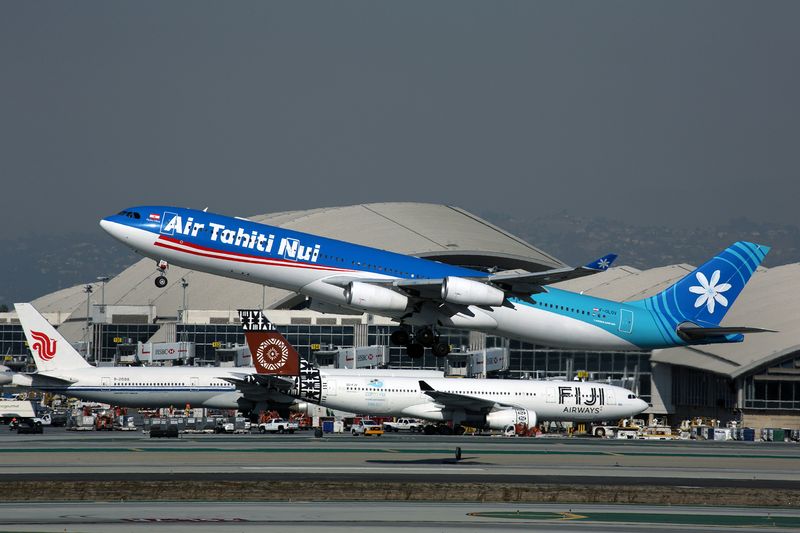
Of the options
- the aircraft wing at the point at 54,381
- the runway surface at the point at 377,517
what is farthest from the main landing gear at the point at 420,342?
the aircraft wing at the point at 54,381

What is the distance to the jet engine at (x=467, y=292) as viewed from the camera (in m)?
57.9

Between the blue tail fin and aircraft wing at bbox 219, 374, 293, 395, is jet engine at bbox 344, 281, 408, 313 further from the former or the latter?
aircraft wing at bbox 219, 374, 293, 395

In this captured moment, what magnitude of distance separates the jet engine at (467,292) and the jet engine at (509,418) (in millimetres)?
25280

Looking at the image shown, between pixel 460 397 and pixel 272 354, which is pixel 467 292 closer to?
pixel 460 397

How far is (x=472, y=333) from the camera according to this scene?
416ft

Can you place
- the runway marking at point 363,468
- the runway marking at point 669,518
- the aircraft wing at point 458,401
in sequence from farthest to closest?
1. the aircraft wing at point 458,401
2. the runway marking at point 363,468
3. the runway marking at point 669,518

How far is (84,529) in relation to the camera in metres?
34.5

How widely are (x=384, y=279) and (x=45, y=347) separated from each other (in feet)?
144

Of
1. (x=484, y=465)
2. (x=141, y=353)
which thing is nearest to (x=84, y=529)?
(x=484, y=465)

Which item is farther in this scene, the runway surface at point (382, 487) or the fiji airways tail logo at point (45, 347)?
the fiji airways tail logo at point (45, 347)

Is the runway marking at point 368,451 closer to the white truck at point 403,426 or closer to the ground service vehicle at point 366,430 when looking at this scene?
the ground service vehicle at point 366,430

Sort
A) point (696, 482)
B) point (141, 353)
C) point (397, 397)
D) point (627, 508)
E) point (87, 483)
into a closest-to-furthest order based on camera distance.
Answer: point (627, 508)
point (87, 483)
point (696, 482)
point (397, 397)
point (141, 353)

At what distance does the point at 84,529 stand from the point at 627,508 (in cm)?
1938

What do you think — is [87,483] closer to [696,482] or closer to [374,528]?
[374,528]
